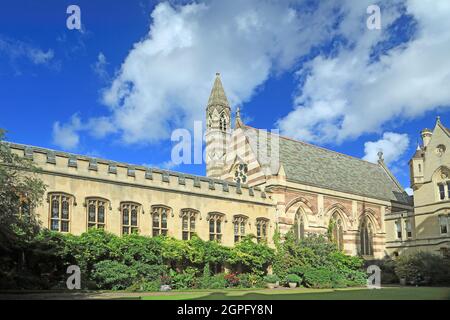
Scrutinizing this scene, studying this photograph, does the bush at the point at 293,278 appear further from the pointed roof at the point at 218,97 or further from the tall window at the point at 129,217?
the pointed roof at the point at 218,97

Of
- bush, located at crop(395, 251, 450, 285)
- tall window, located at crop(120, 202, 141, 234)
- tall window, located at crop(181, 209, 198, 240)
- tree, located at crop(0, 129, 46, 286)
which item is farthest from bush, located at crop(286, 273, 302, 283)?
tree, located at crop(0, 129, 46, 286)

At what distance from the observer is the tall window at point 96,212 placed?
2750cm

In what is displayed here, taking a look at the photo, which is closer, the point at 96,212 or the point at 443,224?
Answer: the point at 96,212

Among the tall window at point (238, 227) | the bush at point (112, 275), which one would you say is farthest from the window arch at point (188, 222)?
the bush at point (112, 275)

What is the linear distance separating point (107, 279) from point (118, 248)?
2.18 m

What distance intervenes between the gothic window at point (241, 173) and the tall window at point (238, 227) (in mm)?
5603

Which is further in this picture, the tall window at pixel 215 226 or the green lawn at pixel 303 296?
the tall window at pixel 215 226

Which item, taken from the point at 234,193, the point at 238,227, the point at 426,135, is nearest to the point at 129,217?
the point at 234,193

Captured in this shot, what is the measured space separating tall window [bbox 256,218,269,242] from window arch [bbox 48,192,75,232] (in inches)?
A: 549

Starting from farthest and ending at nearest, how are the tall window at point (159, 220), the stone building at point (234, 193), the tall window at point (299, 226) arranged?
the tall window at point (299, 226)
the tall window at point (159, 220)
the stone building at point (234, 193)

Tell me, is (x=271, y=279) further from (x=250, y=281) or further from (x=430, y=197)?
(x=430, y=197)

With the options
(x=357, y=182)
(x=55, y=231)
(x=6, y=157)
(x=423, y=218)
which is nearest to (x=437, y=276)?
(x=423, y=218)

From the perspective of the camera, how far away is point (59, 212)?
2620 centimetres

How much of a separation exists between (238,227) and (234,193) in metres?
2.38
